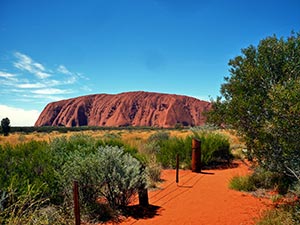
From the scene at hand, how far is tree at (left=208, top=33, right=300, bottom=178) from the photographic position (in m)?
5.03

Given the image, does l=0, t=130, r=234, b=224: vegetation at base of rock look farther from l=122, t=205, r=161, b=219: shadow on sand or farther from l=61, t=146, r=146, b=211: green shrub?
l=122, t=205, r=161, b=219: shadow on sand

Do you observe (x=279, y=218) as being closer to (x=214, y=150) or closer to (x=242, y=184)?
(x=242, y=184)

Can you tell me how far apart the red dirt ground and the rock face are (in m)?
125

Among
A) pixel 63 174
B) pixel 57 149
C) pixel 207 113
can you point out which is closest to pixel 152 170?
pixel 207 113

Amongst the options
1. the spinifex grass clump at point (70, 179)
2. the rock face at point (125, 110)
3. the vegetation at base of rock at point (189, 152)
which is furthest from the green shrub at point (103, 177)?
the rock face at point (125, 110)

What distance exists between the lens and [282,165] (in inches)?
248

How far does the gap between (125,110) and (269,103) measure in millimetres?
145390

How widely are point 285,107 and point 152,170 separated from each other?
6276 millimetres

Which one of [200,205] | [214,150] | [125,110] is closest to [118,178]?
[200,205]

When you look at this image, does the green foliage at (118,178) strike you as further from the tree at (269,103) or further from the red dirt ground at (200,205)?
the tree at (269,103)

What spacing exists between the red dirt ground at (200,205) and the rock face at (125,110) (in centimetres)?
12475

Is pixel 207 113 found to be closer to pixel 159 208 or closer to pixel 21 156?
pixel 159 208

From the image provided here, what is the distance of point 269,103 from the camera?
587 centimetres

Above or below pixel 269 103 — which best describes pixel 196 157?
below
